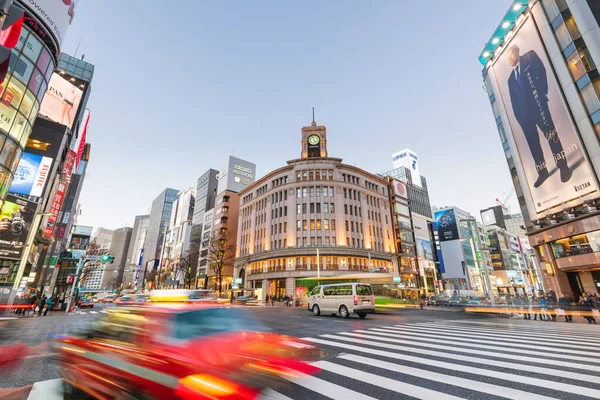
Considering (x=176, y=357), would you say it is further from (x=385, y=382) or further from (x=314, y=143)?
(x=314, y=143)

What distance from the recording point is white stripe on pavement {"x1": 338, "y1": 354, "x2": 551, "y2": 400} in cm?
389

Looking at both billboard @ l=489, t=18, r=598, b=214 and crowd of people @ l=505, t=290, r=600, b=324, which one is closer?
crowd of people @ l=505, t=290, r=600, b=324

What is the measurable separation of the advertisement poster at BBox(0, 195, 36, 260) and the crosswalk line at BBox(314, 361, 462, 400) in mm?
28625

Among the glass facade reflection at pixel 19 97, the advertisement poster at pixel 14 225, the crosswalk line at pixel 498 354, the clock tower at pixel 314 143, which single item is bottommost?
the crosswalk line at pixel 498 354

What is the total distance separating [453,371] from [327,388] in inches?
109

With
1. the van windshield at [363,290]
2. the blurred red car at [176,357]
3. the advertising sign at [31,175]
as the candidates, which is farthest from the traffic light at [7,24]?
the advertising sign at [31,175]

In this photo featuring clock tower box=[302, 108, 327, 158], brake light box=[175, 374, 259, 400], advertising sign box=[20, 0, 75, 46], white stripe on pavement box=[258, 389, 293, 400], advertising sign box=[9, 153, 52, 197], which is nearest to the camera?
brake light box=[175, 374, 259, 400]

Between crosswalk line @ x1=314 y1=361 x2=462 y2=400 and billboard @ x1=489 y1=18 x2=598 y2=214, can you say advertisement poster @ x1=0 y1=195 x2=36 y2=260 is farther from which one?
billboard @ x1=489 y1=18 x2=598 y2=214

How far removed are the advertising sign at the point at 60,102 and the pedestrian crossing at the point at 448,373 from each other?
1485 inches

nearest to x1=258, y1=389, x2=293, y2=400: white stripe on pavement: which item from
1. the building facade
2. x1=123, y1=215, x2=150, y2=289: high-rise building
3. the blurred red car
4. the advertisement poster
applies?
the blurred red car

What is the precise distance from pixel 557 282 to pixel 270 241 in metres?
40.5

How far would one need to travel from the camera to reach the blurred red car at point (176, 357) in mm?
3164

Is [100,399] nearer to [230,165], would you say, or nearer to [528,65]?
[528,65]

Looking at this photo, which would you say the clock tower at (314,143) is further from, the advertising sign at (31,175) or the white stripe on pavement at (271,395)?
the white stripe on pavement at (271,395)
